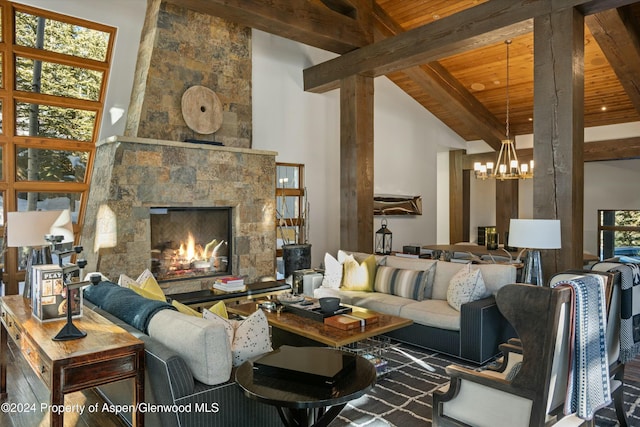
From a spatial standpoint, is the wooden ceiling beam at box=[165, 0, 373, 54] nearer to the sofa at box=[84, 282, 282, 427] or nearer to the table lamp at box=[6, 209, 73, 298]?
the table lamp at box=[6, 209, 73, 298]

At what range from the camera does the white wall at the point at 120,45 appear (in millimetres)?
5258

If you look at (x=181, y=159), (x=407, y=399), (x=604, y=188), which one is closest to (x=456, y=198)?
(x=604, y=188)

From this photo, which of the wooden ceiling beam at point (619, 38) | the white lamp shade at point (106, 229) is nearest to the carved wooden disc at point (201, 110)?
the white lamp shade at point (106, 229)

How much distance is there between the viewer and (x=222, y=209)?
6.09 meters

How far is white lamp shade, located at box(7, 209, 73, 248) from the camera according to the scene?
284 centimetres

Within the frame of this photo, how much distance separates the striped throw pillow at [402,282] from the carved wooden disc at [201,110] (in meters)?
2.97

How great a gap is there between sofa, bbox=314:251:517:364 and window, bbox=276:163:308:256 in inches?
73.0

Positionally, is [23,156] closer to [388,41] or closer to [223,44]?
[223,44]

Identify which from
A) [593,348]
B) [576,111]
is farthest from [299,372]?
[576,111]

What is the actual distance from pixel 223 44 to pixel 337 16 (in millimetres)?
1643

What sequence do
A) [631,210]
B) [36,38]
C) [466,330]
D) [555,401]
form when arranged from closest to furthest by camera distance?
[555,401], [466,330], [36,38], [631,210]

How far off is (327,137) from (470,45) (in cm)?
301

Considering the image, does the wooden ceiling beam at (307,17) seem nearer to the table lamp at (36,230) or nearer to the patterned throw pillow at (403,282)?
the table lamp at (36,230)

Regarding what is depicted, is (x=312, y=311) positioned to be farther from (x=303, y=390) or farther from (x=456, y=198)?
(x=456, y=198)
